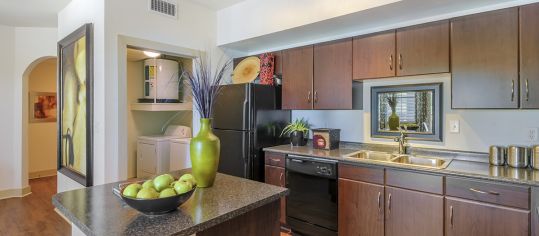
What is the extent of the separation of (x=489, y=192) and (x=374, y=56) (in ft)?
4.58

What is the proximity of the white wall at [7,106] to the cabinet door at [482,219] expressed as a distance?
18.6ft

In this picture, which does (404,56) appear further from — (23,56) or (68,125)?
(23,56)

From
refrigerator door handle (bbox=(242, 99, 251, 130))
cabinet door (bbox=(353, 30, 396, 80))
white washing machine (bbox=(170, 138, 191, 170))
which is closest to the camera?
cabinet door (bbox=(353, 30, 396, 80))

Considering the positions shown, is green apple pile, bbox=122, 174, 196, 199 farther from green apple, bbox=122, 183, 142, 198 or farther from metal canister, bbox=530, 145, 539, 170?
metal canister, bbox=530, 145, 539, 170

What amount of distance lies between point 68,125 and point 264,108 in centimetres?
229

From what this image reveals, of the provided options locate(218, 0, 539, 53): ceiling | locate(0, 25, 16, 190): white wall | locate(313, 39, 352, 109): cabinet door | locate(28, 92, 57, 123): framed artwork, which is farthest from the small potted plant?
locate(28, 92, 57, 123): framed artwork

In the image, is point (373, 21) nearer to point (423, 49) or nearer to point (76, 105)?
point (423, 49)

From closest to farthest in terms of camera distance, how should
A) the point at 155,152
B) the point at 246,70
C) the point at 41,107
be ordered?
1. the point at 246,70
2. the point at 155,152
3. the point at 41,107

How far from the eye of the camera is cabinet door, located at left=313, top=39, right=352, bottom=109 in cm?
286

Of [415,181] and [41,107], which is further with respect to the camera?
[41,107]

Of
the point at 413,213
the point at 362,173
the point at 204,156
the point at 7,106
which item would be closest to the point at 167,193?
the point at 204,156

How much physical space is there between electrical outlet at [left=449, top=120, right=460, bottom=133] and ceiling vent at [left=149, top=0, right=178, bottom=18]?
2.98 metres

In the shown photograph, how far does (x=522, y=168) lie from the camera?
210 centimetres

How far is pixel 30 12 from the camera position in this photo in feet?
11.5
